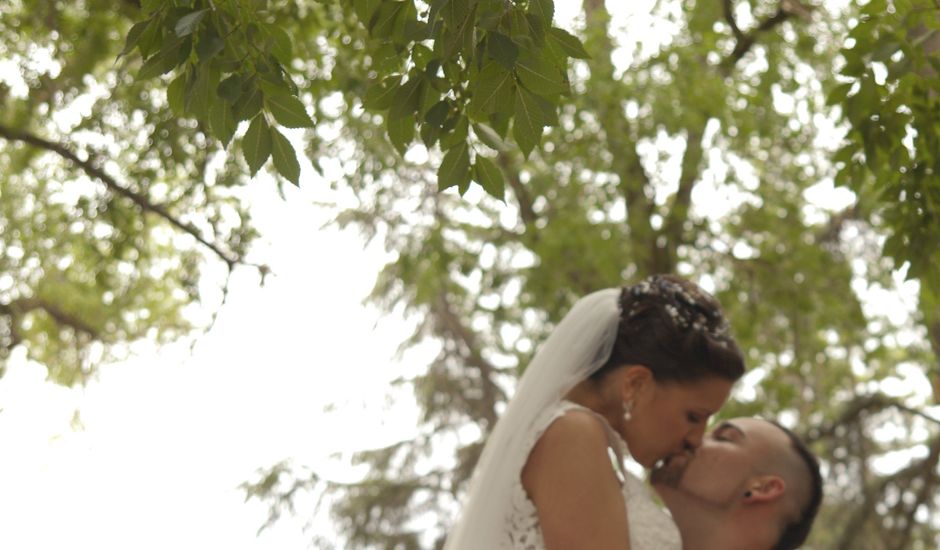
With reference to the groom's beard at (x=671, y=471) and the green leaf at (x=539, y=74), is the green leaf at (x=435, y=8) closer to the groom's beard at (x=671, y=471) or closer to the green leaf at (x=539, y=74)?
the green leaf at (x=539, y=74)

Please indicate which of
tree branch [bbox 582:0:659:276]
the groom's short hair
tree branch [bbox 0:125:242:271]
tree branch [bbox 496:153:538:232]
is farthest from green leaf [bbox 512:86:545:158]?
tree branch [bbox 496:153:538:232]

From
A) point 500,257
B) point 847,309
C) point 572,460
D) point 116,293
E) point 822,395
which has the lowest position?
point 822,395

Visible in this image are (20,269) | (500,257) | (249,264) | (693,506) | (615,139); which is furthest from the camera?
(500,257)

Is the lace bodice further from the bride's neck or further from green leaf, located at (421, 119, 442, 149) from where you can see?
green leaf, located at (421, 119, 442, 149)

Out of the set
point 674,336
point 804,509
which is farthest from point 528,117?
point 804,509

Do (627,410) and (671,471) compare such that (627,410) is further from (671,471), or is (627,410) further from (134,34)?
(134,34)

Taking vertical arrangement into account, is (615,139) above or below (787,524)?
above

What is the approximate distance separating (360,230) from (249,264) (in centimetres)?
504

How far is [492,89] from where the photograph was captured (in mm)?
1979

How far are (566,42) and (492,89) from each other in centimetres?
16

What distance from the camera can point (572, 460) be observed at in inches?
122

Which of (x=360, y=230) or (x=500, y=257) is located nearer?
(x=500, y=257)

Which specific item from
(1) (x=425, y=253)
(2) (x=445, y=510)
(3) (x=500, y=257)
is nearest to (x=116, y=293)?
(1) (x=425, y=253)

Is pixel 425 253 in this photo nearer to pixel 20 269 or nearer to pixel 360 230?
pixel 360 230
